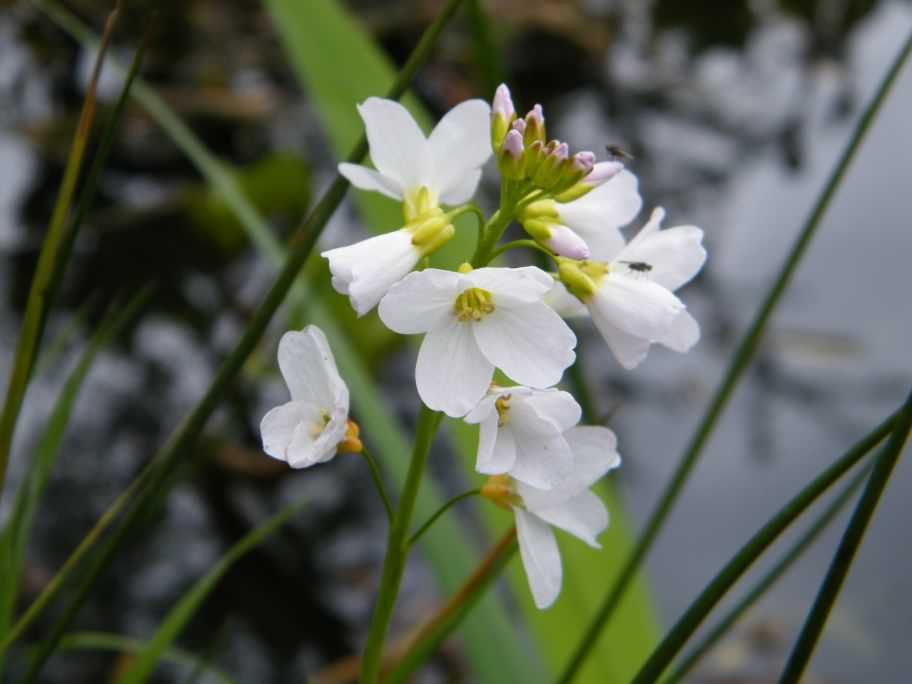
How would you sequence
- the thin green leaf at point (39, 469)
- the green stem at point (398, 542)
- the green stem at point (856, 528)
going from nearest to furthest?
the green stem at point (856, 528)
the green stem at point (398, 542)
the thin green leaf at point (39, 469)

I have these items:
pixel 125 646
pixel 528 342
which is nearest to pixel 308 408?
pixel 528 342

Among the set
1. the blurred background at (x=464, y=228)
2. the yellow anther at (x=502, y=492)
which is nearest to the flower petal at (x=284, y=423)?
the yellow anther at (x=502, y=492)

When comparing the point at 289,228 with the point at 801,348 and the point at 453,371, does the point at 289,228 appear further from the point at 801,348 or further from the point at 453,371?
the point at 453,371

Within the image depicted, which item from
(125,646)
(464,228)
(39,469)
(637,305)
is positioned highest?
(637,305)

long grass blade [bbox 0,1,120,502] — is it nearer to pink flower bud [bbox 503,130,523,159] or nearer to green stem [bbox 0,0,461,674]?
green stem [bbox 0,0,461,674]

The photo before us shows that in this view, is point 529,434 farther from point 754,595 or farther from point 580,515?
point 754,595

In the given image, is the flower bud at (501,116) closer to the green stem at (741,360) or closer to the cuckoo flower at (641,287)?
the cuckoo flower at (641,287)
